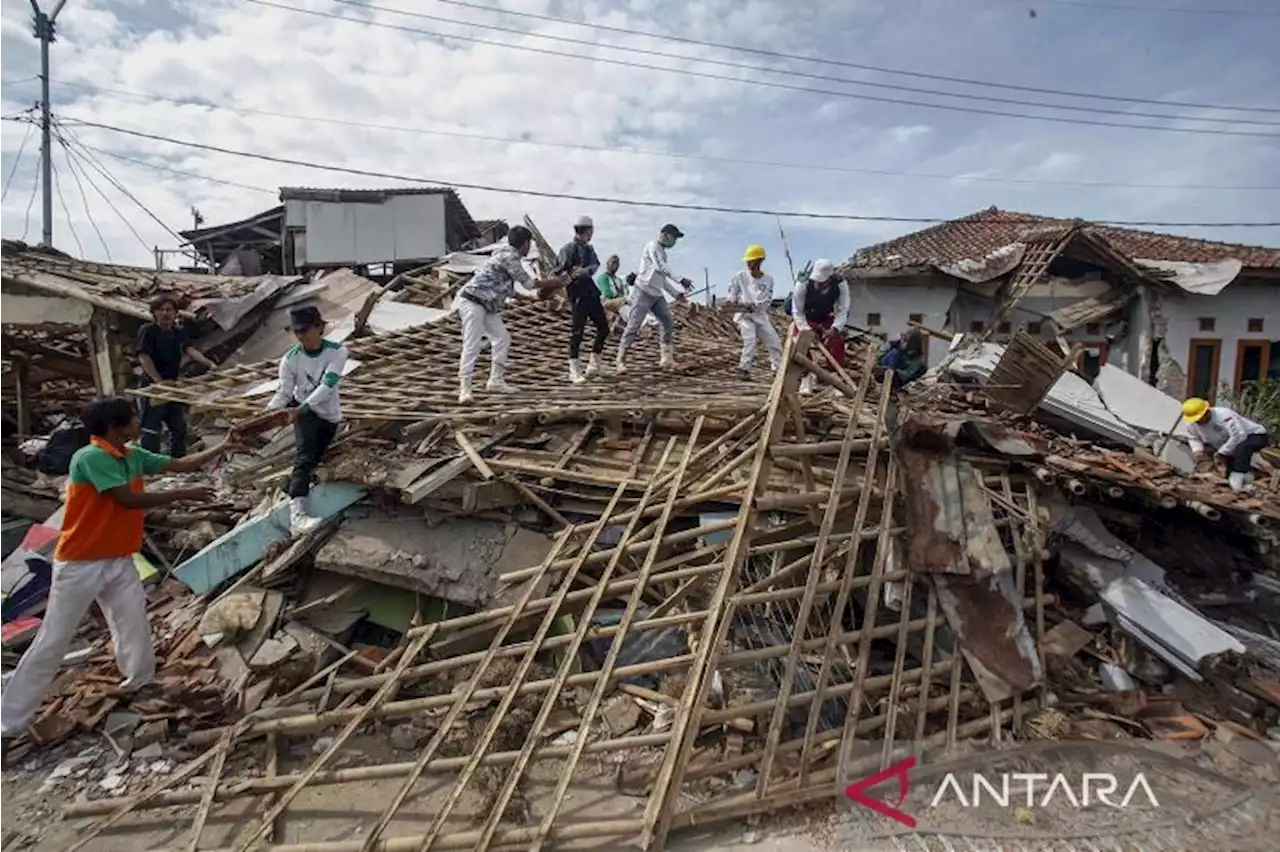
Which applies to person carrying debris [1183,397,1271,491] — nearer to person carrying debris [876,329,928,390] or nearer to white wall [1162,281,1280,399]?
person carrying debris [876,329,928,390]

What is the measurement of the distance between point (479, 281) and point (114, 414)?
9.96ft

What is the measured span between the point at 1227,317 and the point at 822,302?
13.2 metres

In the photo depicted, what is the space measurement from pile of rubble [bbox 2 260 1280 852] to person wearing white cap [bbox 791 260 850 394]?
170 cm

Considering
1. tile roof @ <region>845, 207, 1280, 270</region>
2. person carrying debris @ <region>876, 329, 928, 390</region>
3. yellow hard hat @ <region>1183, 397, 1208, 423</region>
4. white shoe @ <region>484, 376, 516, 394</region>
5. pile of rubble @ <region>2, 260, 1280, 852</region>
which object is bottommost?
pile of rubble @ <region>2, 260, 1280, 852</region>

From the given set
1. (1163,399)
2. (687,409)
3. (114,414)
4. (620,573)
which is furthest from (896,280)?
(114,414)

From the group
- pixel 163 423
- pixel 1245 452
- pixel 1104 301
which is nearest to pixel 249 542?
pixel 163 423

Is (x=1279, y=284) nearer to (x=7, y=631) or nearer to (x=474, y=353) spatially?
(x=474, y=353)

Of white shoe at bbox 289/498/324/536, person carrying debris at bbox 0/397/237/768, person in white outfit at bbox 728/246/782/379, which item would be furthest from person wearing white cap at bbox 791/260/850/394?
person carrying debris at bbox 0/397/237/768

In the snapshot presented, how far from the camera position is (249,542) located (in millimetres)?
5297

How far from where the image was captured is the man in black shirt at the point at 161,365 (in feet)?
23.5

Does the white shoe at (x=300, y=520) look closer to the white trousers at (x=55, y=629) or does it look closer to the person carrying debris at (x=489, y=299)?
the white trousers at (x=55, y=629)

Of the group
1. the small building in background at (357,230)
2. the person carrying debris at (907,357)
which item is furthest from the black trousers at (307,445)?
the small building in background at (357,230)

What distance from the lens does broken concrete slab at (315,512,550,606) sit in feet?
15.8

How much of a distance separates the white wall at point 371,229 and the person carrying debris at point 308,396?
14.4 m
